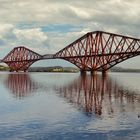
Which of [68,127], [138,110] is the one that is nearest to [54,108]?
[138,110]

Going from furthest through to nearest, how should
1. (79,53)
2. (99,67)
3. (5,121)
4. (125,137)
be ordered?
(79,53) < (99,67) < (5,121) < (125,137)

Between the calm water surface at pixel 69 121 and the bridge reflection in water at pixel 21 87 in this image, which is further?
the bridge reflection in water at pixel 21 87

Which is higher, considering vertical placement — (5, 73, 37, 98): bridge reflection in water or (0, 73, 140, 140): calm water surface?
(5, 73, 37, 98): bridge reflection in water

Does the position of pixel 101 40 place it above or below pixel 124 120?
above

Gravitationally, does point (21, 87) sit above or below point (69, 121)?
A: above

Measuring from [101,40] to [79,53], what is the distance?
1323cm

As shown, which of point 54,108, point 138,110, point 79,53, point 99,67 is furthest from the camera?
point 79,53

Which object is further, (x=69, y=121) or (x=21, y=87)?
(x=21, y=87)

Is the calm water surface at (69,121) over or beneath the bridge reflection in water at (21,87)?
beneath

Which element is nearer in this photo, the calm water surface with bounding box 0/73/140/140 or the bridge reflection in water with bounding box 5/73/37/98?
the calm water surface with bounding box 0/73/140/140

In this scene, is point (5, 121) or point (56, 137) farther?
point (5, 121)

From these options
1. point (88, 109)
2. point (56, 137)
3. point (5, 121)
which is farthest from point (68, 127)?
point (88, 109)

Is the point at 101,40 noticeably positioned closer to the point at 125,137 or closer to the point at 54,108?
the point at 54,108

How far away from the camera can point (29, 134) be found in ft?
84.9
